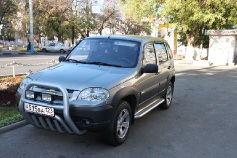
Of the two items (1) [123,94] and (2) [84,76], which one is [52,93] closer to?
(2) [84,76]

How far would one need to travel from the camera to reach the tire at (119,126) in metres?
3.94

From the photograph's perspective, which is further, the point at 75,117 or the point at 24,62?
the point at 24,62

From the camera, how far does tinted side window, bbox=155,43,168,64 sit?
5711 millimetres

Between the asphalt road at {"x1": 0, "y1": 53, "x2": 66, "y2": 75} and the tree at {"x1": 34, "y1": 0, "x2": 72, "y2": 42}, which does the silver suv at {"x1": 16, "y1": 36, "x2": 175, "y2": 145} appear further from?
the tree at {"x1": 34, "y1": 0, "x2": 72, "y2": 42}

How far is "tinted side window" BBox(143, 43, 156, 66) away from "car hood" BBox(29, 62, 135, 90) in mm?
584

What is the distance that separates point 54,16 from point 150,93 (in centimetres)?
3611

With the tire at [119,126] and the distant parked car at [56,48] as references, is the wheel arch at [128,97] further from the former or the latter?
the distant parked car at [56,48]

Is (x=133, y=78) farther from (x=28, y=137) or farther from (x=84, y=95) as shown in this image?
(x=28, y=137)

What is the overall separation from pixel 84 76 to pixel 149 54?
5.95 feet

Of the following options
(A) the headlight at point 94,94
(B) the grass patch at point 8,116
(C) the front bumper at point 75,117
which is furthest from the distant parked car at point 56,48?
(A) the headlight at point 94,94

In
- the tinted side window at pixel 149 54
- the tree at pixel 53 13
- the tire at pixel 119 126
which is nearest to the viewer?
the tire at pixel 119 126

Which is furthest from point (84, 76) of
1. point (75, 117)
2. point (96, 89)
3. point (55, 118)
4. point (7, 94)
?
point (7, 94)

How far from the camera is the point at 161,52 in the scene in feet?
19.4

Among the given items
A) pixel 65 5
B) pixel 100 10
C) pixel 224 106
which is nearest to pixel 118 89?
pixel 224 106
